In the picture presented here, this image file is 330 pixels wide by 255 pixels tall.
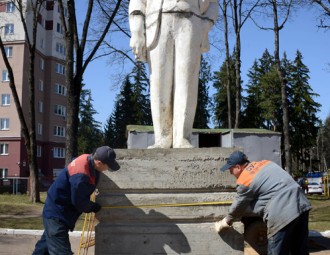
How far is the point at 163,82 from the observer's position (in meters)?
5.35

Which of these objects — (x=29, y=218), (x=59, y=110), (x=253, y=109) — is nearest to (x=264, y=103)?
(x=253, y=109)

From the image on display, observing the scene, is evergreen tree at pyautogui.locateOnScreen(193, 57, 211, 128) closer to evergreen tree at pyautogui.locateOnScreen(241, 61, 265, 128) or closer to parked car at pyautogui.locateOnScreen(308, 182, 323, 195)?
evergreen tree at pyautogui.locateOnScreen(241, 61, 265, 128)

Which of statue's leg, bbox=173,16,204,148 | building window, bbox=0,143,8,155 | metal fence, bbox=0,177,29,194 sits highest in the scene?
statue's leg, bbox=173,16,204,148

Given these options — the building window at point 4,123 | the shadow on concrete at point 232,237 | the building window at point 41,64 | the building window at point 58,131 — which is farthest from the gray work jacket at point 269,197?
the building window at point 58,131

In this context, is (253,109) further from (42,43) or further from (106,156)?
(106,156)

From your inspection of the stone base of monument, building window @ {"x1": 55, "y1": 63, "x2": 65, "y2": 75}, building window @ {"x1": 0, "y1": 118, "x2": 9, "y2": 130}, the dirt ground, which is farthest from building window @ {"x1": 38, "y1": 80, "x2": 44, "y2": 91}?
the stone base of monument

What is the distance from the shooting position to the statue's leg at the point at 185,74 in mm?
5250

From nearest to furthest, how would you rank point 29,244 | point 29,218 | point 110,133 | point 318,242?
point 29,244
point 318,242
point 29,218
point 110,133

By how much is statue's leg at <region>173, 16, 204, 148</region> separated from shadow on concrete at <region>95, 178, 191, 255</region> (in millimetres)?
995

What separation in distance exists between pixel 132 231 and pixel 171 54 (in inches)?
85.3

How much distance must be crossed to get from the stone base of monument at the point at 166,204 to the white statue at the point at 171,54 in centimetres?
61

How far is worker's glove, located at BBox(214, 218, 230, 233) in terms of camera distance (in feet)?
14.6

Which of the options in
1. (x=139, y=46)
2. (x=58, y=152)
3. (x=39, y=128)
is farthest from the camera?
(x=58, y=152)

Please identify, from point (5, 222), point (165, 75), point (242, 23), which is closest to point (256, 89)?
point (242, 23)
